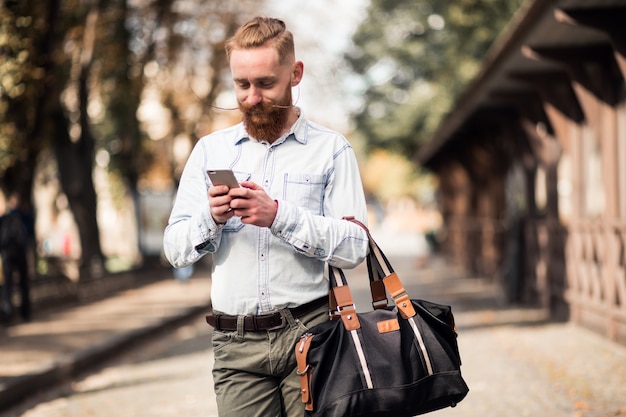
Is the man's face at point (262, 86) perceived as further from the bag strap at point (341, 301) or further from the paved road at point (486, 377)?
the paved road at point (486, 377)

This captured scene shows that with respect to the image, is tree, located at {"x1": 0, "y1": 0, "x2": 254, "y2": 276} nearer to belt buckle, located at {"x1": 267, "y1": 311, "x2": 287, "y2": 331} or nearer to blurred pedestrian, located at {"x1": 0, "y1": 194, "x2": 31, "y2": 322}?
blurred pedestrian, located at {"x1": 0, "y1": 194, "x2": 31, "y2": 322}

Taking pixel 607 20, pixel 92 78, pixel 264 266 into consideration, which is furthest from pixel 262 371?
pixel 92 78

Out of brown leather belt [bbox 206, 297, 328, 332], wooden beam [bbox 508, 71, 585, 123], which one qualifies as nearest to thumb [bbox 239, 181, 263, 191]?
brown leather belt [bbox 206, 297, 328, 332]

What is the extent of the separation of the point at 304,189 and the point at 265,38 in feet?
1.51

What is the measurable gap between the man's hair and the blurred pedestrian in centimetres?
1243

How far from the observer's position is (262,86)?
9.86ft

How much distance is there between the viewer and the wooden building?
1110 centimetres

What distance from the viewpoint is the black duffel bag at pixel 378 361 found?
9.62ft

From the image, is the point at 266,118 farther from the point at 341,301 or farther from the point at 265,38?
the point at 341,301

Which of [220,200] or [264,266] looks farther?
[264,266]

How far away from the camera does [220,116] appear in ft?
108

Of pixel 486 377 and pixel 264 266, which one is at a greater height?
pixel 264 266

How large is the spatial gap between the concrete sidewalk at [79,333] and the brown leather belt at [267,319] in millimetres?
5884

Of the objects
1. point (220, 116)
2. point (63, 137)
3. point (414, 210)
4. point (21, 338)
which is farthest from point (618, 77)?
point (414, 210)
